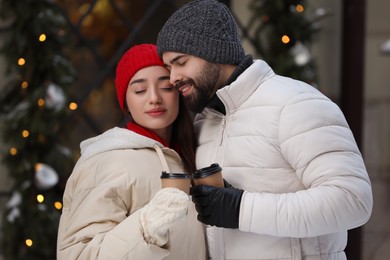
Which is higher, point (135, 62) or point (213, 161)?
point (135, 62)

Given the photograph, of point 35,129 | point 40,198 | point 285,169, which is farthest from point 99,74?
point 285,169

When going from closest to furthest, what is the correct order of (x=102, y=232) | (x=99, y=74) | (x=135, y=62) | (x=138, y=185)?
(x=102, y=232)
(x=138, y=185)
(x=135, y=62)
(x=99, y=74)

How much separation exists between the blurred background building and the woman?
1.77 m

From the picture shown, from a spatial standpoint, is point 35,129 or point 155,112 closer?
point 155,112

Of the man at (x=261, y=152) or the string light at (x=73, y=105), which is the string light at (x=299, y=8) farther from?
the man at (x=261, y=152)

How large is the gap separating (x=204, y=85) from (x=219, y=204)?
17.8 inches

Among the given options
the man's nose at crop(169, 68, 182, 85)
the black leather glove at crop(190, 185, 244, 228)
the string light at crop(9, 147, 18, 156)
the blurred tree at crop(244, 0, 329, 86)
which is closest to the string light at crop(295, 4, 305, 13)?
the blurred tree at crop(244, 0, 329, 86)

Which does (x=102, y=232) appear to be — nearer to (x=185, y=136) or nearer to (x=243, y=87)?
(x=185, y=136)

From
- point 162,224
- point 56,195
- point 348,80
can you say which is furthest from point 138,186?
point 348,80

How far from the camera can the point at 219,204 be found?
2.20 m

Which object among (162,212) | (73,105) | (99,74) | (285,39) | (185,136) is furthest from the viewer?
(99,74)

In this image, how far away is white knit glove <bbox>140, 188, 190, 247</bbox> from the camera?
2.12 meters

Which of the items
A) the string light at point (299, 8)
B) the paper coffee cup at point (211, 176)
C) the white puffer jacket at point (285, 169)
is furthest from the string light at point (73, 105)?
the paper coffee cup at point (211, 176)

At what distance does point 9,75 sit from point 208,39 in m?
2.40
